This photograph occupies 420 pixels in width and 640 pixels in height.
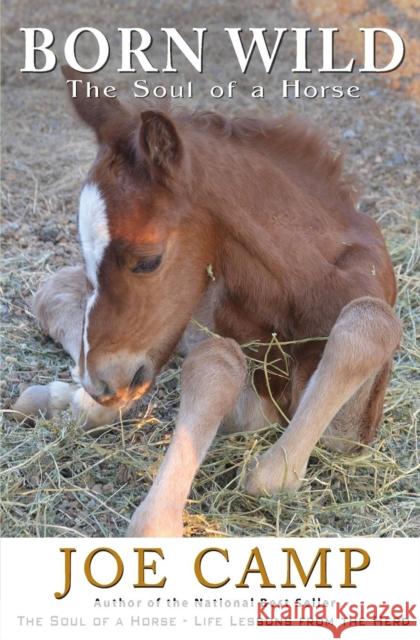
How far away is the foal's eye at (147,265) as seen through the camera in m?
3.21

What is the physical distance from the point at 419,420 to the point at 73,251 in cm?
225

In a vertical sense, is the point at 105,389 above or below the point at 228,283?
below

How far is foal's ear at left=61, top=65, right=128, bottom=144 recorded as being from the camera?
3.42m

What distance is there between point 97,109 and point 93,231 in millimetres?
572

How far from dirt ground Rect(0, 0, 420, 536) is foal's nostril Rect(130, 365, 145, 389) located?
0.47 meters

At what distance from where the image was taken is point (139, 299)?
325 cm

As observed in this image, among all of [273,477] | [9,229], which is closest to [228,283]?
[273,477]

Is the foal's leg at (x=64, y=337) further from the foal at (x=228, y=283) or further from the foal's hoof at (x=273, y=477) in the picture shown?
the foal's hoof at (x=273, y=477)

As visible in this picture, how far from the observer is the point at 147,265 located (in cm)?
322

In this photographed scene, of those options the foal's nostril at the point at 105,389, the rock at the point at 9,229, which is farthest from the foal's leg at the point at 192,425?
the rock at the point at 9,229

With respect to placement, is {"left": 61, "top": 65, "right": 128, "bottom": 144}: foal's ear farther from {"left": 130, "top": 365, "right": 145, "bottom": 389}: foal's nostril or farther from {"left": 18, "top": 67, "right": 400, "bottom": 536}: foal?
{"left": 130, "top": 365, "right": 145, "bottom": 389}: foal's nostril

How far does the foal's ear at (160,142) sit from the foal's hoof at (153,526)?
1.09m

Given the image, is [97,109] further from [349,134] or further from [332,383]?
[349,134]

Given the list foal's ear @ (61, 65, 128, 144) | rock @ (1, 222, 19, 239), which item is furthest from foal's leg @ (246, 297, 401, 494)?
rock @ (1, 222, 19, 239)
